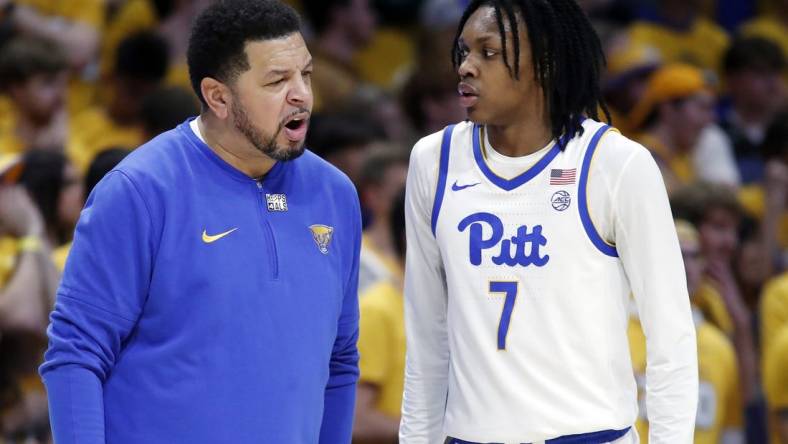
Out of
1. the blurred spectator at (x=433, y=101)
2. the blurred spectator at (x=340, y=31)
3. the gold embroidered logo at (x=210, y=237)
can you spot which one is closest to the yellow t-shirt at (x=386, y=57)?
the blurred spectator at (x=340, y=31)

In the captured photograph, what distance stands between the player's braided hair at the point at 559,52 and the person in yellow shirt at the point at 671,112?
14.0 ft

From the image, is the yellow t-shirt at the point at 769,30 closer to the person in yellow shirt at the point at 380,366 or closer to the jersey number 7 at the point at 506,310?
the person in yellow shirt at the point at 380,366

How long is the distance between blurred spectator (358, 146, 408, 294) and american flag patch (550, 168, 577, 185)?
7.51ft

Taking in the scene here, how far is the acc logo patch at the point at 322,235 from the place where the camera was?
3709 millimetres

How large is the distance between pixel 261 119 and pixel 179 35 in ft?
16.1

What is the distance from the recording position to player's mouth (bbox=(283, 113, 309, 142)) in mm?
3592

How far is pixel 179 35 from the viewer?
27.3ft

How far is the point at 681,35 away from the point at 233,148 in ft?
20.7

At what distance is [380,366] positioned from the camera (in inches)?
219

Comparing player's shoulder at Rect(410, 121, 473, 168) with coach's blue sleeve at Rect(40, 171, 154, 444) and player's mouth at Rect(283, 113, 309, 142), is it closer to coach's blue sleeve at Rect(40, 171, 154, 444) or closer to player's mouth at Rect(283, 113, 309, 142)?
A: player's mouth at Rect(283, 113, 309, 142)

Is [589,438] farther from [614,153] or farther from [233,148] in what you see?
[233,148]

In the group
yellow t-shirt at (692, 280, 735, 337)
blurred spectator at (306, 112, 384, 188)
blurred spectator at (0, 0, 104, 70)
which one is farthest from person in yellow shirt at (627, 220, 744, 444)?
blurred spectator at (0, 0, 104, 70)

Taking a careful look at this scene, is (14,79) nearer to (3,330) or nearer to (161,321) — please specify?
(3,330)

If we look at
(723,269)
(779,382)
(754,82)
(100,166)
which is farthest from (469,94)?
(754,82)
